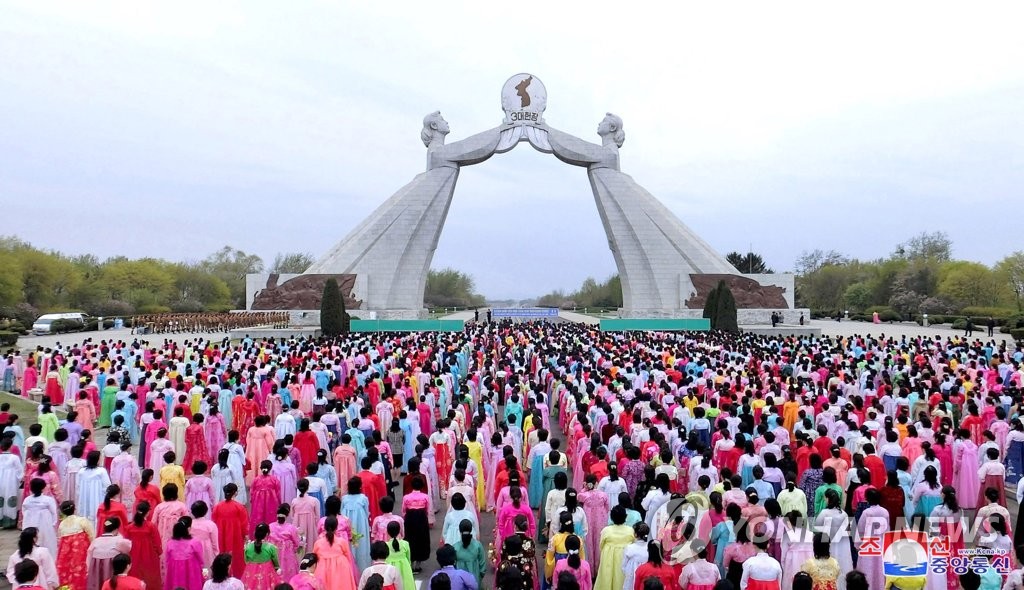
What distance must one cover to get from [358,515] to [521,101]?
31.0 m

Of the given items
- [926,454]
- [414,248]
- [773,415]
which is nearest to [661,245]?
[414,248]

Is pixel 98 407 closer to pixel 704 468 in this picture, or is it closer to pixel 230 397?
pixel 230 397

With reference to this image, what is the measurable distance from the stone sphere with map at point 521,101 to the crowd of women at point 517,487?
79.5 feet

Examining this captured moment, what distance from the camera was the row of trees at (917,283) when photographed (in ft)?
139

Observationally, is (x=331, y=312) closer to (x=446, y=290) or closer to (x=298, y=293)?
(x=298, y=293)

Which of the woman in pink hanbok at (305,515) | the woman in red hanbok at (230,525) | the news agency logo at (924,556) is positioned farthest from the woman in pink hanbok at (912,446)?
the woman in red hanbok at (230,525)

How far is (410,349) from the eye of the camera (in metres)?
16.7

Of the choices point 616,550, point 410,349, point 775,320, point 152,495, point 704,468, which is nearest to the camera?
point 616,550

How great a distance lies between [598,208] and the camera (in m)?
35.4

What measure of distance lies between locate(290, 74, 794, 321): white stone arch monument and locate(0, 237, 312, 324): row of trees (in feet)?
49.2

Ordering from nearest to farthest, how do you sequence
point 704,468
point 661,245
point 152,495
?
1. point 152,495
2. point 704,468
3. point 661,245

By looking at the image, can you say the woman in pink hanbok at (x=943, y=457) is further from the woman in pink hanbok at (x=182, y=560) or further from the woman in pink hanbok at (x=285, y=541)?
the woman in pink hanbok at (x=182, y=560)

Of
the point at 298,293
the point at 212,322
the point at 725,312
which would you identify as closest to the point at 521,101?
the point at 298,293

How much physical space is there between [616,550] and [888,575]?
1.98m
